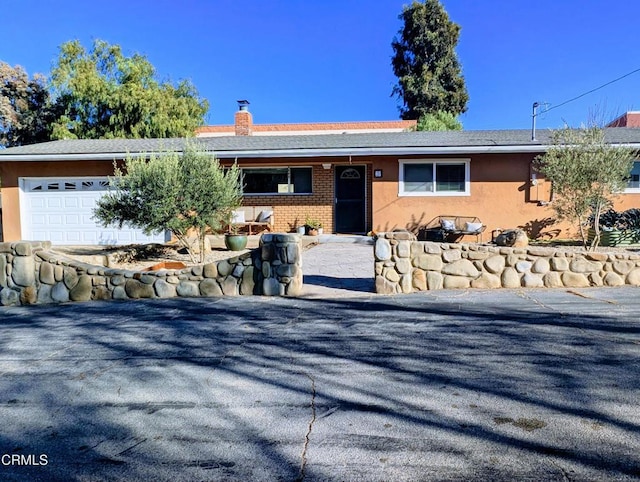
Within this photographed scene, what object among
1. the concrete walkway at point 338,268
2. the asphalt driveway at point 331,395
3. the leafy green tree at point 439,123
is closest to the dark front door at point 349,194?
the concrete walkway at point 338,268

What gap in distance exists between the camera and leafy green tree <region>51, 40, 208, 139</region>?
79.8 ft

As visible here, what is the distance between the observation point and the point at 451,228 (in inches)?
516

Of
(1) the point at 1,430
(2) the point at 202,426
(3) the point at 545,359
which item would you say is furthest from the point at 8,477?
(3) the point at 545,359

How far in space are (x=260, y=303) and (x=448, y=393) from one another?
3699mm

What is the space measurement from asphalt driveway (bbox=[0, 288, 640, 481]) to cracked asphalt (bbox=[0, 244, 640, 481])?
2 centimetres

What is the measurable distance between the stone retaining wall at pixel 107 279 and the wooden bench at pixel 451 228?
726cm

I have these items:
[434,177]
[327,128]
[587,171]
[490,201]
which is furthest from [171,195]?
[327,128]

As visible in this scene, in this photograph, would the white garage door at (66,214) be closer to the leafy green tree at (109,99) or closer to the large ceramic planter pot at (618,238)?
the leafy green tree at (109,99)

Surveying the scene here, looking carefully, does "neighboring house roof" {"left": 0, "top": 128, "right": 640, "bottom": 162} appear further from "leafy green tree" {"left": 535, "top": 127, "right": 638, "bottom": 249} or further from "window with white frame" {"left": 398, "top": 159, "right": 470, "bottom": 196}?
"leafy green tree" {"left": 535, "top": 127, "right": 638, "bottom": 249}

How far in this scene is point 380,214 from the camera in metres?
14.5

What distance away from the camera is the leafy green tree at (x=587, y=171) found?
943 cm

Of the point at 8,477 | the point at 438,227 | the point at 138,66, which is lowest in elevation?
the point at 8,477

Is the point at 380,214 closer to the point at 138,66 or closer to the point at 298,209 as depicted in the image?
the point at 298,209

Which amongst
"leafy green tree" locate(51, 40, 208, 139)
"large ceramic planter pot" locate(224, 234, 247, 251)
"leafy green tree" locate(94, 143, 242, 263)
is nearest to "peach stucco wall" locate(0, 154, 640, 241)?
"large ceramic planter pot" locate(224, 234, 247, 251)
